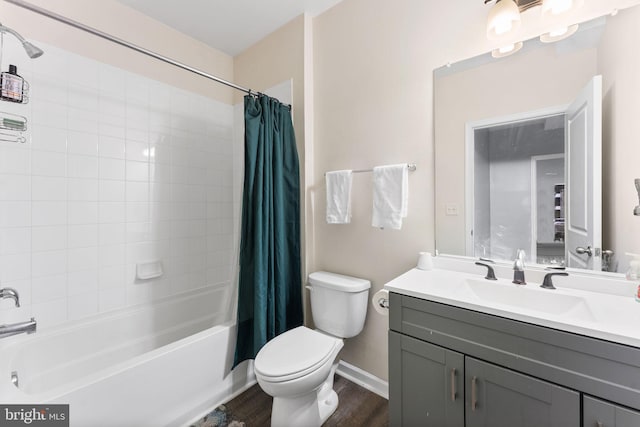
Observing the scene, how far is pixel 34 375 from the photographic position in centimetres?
149

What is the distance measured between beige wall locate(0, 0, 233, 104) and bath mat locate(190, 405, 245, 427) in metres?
2.32

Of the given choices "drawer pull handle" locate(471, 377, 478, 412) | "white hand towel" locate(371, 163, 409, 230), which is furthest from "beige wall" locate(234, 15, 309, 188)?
→ "drawer pull handle" locate(471, 377, 478, 412)

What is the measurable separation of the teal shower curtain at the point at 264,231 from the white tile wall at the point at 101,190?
0.78 m

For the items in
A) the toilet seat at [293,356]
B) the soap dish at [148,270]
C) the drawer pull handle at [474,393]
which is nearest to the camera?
the drawer pull handle at [474,393]

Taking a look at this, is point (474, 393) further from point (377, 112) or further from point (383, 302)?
point (377, 112)

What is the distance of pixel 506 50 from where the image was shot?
1.27m

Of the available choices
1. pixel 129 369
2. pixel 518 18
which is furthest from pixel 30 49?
pixel 518 18

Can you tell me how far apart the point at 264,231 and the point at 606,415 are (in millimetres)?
1573

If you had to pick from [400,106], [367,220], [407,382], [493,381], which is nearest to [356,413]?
[407,382]

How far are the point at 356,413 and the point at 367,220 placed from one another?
1.13 metres

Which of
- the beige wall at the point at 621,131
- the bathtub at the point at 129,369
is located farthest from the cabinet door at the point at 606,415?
the bathtub at the point at 129,369

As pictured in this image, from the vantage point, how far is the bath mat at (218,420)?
144 centimetres

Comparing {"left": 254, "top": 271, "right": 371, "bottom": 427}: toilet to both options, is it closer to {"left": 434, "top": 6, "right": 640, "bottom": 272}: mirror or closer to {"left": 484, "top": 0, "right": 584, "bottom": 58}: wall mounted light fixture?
{"left": 434, "top": 6, "right": 640, "bottom": 272}: mirror

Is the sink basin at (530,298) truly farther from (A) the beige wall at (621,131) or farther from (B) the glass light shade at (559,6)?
(B) the glass light shade at (559,6)
